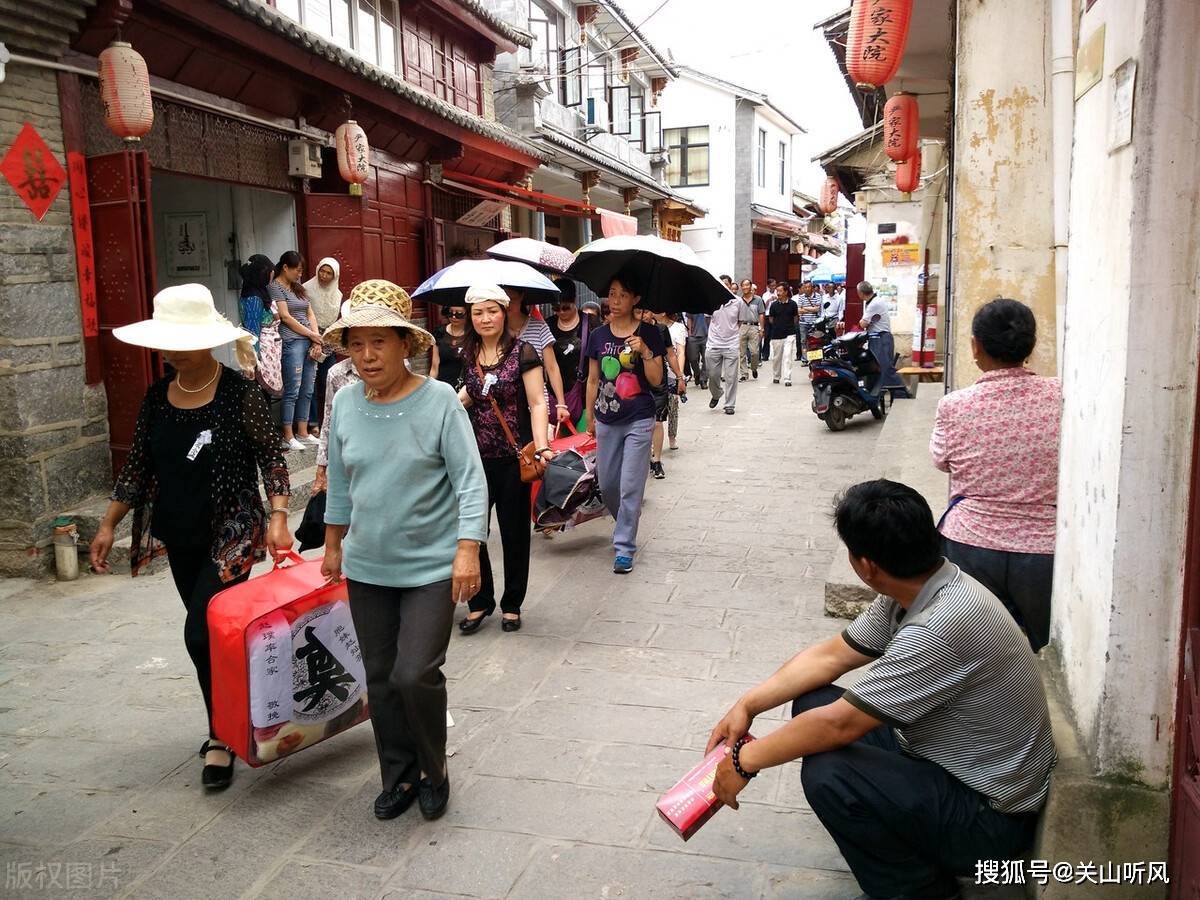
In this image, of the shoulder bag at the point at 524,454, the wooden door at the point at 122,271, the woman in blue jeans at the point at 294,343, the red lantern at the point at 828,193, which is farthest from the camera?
the red lantern at the point at 828,193

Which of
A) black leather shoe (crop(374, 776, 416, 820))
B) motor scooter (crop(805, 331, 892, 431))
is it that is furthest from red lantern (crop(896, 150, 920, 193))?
black leather shoe (crop(374, 776, 416, 820))

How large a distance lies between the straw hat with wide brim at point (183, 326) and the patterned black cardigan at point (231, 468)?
0.52 feet

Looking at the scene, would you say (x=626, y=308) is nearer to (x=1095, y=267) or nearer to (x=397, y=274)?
(x=1095, y=267)

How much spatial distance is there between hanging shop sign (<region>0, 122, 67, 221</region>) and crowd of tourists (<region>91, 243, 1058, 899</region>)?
2.43m

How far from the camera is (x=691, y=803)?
260 centimetres

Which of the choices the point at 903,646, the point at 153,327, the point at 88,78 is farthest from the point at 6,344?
the point at 903,646

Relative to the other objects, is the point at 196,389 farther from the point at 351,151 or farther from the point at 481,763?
the point at 351,151

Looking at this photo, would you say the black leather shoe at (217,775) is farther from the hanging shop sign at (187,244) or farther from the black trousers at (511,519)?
the hanging shop sign at (187,244)

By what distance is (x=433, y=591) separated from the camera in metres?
3.33

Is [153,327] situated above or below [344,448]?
above

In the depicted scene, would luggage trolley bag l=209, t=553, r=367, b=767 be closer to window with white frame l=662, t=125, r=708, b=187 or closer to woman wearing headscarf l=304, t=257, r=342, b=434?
woman wearing headscarf l=304, t=257, r=342, b=434

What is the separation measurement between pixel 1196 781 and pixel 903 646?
673mm

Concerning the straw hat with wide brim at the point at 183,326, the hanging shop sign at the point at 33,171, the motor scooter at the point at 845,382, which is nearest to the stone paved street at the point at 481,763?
the straw hat with wide brim at the point at 183,326

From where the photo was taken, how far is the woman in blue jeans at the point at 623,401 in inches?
239
